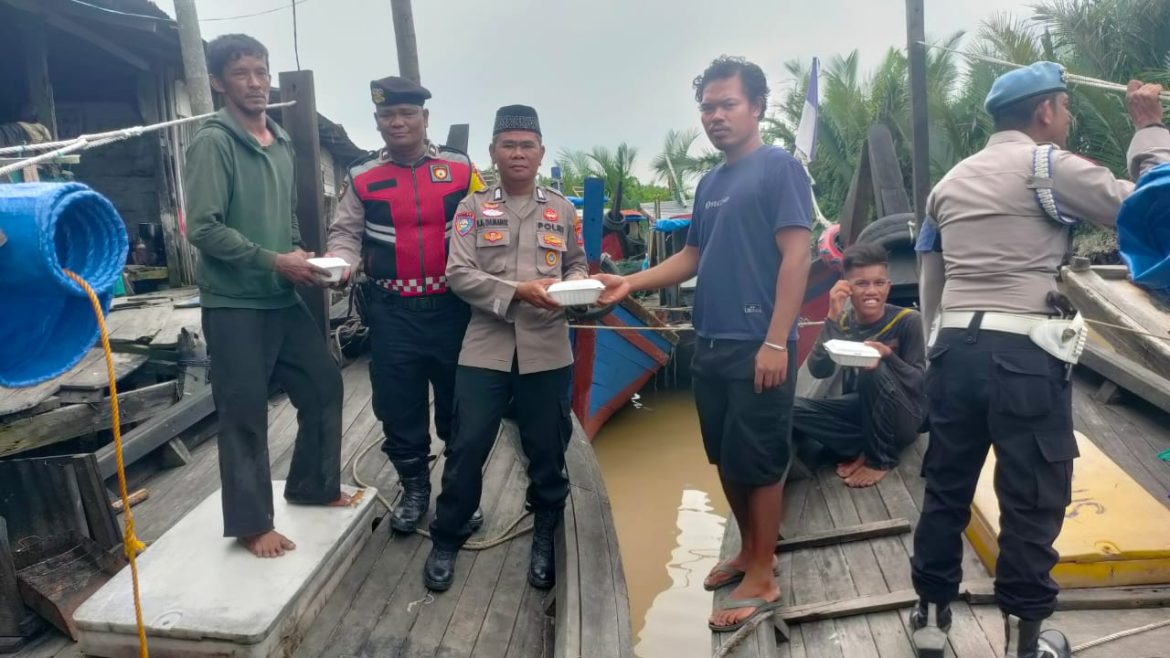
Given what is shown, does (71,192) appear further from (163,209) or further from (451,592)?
(163,209)

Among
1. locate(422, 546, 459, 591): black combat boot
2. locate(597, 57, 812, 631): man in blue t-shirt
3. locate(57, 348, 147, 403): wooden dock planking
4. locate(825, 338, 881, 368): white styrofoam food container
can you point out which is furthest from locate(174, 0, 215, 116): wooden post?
locate(825, 338, 881, 368): white styrofoam food container

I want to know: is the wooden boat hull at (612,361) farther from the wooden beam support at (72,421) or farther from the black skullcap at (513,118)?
the black skullcap at (513,118)

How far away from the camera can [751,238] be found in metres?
2.64

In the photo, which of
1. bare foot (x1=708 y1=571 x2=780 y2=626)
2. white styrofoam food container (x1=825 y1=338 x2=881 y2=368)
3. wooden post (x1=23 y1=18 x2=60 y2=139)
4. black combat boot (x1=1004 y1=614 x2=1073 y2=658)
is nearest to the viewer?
black combat boot (x1=1004 y1=614 x2=1073 y2=658)

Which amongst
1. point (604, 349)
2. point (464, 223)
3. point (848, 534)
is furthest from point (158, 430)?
point (604, 349)

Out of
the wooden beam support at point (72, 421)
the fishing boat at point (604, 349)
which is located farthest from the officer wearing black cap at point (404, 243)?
the fishing boat at point (604, 349)

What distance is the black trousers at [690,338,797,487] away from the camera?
264cm

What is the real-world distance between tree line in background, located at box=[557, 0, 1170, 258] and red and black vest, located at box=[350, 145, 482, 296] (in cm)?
987

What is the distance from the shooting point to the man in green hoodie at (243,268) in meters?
2.50

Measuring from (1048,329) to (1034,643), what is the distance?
90 centimetres

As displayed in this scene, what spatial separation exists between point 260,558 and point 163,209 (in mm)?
7375

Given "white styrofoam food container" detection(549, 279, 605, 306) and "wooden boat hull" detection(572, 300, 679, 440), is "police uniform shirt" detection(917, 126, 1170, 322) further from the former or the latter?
"wooden boat hull" detection(572, 300, 679, 440)

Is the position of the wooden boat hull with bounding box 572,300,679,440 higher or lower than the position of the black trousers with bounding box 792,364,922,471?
lower

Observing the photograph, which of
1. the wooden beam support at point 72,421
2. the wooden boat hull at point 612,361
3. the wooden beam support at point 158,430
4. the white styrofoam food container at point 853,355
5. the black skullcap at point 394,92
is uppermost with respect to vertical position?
the black skullcap at point 394,92
